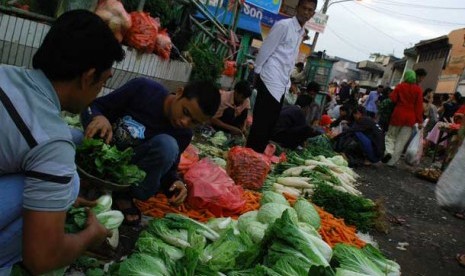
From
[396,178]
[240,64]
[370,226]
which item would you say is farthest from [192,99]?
[240,64]

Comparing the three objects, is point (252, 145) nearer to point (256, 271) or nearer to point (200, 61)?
point (200, 61)

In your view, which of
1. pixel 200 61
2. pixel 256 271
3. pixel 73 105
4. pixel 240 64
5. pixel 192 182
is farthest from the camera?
pixel 240 64

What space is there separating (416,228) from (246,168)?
7.77 feet

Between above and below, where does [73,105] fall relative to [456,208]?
above

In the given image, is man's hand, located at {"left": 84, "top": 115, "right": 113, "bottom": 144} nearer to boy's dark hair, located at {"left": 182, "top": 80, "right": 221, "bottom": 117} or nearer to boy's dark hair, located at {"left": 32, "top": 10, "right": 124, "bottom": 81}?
boy's dark hair, located at {"left": 182, "top": 80, "right": 221, "bottom": 117}

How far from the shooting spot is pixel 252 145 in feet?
21.3

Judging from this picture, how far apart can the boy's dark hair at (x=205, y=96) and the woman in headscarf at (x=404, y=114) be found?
27.4 feet

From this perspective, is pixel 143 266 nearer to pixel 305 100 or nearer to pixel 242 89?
pixel 242 89

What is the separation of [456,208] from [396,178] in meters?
6.07

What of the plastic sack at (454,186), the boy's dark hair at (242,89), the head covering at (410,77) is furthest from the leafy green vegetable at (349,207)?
the head covering at (410,77)

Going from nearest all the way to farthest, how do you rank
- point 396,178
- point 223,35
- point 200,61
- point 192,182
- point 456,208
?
point 456,208 → point 192,182 → point 200,61 → point 396,178 → point 223,35

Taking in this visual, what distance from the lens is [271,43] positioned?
20.3ft

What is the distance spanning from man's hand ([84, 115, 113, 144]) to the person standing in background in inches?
135

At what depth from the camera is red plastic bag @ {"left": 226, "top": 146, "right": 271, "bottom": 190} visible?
17.2 feet
